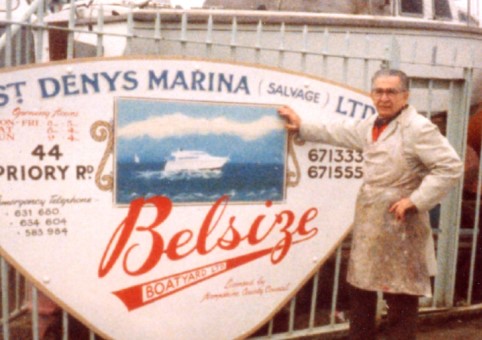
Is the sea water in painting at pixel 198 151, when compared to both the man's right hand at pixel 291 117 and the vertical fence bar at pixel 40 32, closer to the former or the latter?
the man's right hand at pixel 291 117

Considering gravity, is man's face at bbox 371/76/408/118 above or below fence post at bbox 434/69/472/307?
above

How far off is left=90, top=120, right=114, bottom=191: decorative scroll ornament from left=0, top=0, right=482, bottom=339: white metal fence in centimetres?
37

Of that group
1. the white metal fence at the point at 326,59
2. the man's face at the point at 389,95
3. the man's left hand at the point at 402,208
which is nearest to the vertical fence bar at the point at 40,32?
the white metal fence at the point at 326,59

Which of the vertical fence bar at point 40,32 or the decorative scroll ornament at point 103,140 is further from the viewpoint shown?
the decorative scroll ornament at point 103,140

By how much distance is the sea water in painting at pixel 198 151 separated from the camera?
3.60m

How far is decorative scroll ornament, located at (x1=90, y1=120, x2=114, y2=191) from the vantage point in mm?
3496

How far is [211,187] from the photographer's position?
12.6ft

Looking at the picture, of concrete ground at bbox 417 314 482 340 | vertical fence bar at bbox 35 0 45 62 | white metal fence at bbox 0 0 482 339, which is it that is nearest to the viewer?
vertical fence bar at bbox 35 0 45 62

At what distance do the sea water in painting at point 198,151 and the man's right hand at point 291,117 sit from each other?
0.04 m

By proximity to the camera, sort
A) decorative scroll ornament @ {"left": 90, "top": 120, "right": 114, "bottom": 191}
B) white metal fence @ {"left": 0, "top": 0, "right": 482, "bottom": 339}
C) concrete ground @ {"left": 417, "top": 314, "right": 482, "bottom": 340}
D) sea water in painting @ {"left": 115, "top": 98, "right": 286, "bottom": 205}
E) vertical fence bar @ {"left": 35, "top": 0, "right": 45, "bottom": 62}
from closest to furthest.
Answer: vertical fence bar @ {"left": 35, "top": 0, "right": 45, "bottom": 62}
decorative scroll ornament @ {"left": 90, "top": 120, "right": 114, "bottom": 191}
sea water in painting @ {"left": 115, "top": 98, "right": 286, "bottom": 205}
white metal fence @ {"left": 0, "top": 0, "right": 482, "bottom": 339}
concrete ground @ {"left": 417, "top": 314, "right": 482, "bottom": 340}

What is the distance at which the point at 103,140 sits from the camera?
352 centimetres

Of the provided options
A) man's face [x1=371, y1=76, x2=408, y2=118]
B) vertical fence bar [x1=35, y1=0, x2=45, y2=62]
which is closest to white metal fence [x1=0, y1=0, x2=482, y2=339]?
vertical fence bar [x1=35, y1=0, x2=45, y2=62]

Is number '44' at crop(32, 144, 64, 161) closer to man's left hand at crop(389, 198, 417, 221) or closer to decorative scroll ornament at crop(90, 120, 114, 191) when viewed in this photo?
decorative scroll ornament at crop(90, 120, 114, 191)

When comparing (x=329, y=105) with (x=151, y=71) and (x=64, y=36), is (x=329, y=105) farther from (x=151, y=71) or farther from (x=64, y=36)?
(x=64, y=36)
